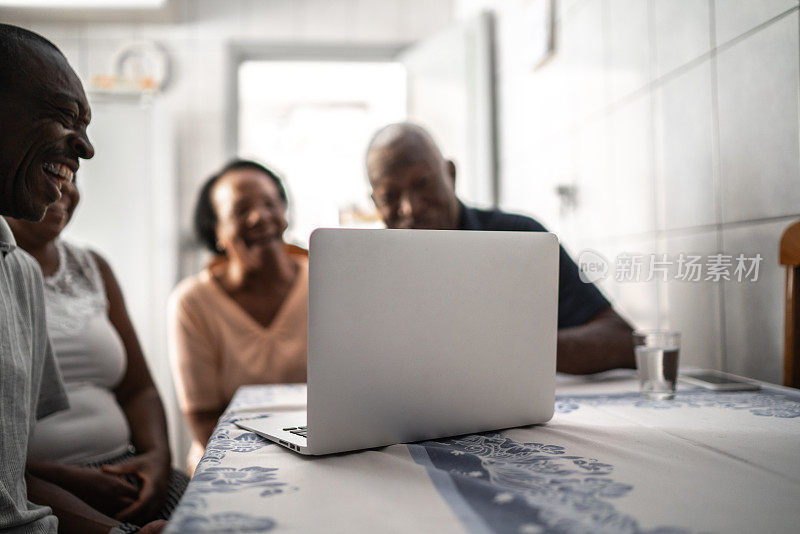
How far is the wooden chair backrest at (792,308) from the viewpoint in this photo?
3.61 ft

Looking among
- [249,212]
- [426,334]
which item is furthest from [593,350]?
[249,212]

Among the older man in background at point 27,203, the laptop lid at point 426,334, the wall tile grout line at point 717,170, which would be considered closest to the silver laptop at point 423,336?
the laptop lid at point 426,334

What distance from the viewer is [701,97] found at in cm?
139

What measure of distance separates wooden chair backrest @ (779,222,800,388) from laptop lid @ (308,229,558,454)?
531 millimetres

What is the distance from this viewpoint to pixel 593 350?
4.04ft

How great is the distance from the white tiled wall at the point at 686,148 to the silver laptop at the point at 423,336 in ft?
2.09

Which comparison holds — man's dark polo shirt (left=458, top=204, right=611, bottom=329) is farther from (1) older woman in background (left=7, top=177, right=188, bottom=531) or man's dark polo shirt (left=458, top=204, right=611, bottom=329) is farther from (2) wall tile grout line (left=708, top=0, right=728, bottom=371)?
(1) older woman in background (left=7, top=177, right=188, bottom=531)

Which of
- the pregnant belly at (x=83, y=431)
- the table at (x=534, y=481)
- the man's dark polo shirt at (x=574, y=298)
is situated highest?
the man's dark polo shirt at (x=574, y=298)

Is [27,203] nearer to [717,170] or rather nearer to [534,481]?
[534,481]

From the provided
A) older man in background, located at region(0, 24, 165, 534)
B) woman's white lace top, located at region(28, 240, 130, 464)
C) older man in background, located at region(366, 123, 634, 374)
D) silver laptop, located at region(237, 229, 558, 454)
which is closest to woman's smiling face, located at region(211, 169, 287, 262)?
older man in background, located at region(366, 123, 634, 374)

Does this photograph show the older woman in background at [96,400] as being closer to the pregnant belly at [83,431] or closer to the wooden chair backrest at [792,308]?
the pregnant belly at [83,431]

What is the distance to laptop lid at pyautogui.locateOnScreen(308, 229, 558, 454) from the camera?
68 cm

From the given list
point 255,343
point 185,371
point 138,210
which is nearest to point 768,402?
point 255,343

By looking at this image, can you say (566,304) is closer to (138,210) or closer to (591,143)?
(591,143)
